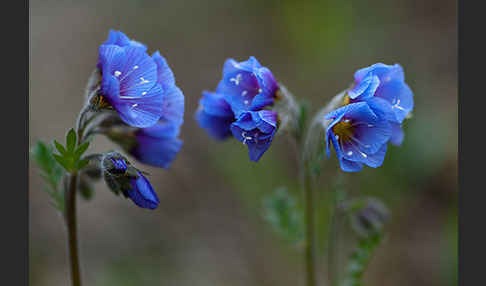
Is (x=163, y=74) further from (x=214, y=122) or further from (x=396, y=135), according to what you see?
(x=396, y=135)

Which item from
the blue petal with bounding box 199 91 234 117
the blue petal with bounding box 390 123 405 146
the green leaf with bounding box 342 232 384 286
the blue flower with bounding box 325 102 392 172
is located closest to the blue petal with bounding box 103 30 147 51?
the blue petal with bounding box 199 91 234 117

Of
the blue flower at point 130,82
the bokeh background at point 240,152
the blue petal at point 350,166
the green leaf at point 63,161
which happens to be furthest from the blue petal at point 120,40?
the bokeh background at point 240,152

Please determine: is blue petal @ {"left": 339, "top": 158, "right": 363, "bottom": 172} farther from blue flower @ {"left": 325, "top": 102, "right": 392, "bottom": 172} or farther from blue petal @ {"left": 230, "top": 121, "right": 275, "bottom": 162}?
blue petal @ {"left": 230, "top": 121, "right": 275, "bottom": 162}

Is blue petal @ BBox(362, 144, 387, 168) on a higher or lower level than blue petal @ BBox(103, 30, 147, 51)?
lower

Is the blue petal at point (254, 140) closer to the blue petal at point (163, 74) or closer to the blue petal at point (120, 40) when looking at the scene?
the blue petal at point (163, 74)

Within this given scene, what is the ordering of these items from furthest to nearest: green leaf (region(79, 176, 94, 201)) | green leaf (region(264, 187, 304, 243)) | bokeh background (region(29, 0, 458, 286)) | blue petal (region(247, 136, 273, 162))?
bokeh background (region(29, 0, 458, 286)) → green leaf (region(264, 187, 304, 243)) → green leaf (region(79, 176, 94, 201)) → blue petal (region(247, 136, 273, 162))
